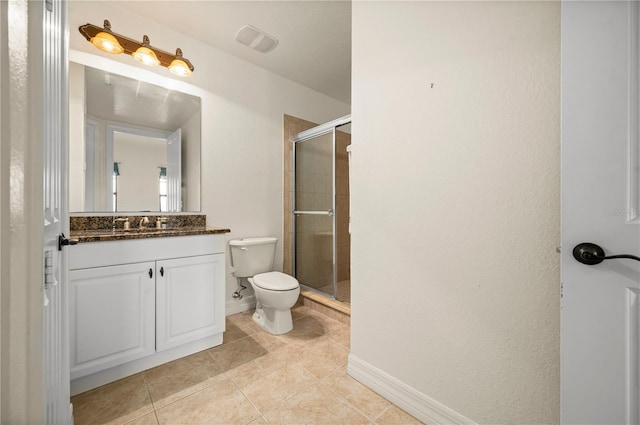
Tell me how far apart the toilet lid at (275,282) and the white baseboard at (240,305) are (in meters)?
0.50

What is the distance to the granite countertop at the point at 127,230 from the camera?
1451 mm

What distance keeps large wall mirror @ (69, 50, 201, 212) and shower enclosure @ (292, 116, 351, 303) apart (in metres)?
1.08

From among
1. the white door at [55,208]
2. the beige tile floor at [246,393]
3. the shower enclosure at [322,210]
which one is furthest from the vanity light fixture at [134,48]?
the beige tile floor at [246,393]

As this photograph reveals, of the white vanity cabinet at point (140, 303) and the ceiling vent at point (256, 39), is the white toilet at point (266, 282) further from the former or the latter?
the ceiling vent at point (256, 39)

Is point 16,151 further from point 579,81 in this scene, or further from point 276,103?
point 276,103

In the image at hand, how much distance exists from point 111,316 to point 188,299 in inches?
15.4

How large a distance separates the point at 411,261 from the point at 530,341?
1.68 ft

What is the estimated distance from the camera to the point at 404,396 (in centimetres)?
130

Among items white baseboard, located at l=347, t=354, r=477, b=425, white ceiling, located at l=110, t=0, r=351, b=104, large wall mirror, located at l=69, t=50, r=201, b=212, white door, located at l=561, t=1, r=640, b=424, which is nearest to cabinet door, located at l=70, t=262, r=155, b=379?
large wall mirror, located at l=69, t=50, r=201, b=212

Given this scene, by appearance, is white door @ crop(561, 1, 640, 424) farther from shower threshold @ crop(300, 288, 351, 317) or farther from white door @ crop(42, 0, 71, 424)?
shower threshold @ crop(300, 288, 351, 317)

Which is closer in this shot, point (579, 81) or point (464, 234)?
point (579, 81)

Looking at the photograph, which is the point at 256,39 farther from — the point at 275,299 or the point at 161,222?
the point at 275,299

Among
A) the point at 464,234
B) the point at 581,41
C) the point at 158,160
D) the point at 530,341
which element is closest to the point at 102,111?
the point at 158,160

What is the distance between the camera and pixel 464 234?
111 cm
